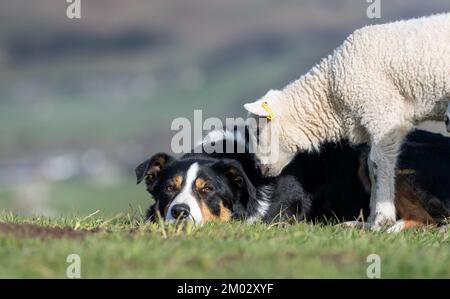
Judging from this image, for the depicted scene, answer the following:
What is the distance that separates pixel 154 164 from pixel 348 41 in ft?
8.38

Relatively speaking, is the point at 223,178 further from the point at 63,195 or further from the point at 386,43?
the point at 63,195

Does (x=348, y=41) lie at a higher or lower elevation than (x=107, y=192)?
higher

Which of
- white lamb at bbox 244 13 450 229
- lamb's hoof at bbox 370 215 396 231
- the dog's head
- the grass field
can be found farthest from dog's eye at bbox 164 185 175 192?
lamb's hoof at bbox 370 215 396 231

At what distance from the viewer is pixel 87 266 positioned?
5586mm

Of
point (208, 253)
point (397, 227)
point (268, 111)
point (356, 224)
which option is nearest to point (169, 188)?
point (268, 111)

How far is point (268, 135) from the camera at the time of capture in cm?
977

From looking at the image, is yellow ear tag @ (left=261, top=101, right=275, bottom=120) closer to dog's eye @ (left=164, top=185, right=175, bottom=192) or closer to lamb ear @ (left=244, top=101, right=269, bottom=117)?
lamb ear @ (left=244, top=101, right=269, bottom=117)

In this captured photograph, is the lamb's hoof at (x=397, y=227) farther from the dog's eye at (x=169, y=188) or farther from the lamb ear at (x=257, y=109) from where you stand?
the dog's eye at (x=169, y=188)

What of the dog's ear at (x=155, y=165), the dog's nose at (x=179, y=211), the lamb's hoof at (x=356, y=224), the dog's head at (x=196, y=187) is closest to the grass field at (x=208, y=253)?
the dog's nose at (x=179, y=211)

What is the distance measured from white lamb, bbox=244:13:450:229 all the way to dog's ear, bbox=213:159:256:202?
62 centimetres

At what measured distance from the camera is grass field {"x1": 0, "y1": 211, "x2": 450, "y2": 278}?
5.53 meters

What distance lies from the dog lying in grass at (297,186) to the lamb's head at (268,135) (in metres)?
0.14

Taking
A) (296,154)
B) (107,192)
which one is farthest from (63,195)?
(296,154)
